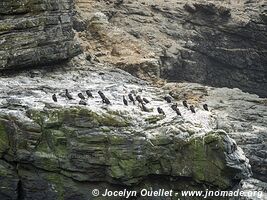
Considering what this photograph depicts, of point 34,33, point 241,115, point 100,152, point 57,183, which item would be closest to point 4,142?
point 57,183

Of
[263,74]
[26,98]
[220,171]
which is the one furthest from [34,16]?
[263,74]

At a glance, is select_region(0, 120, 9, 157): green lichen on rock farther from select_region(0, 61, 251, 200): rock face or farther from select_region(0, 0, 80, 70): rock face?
select_region(0, 0, 80, 70): rock face

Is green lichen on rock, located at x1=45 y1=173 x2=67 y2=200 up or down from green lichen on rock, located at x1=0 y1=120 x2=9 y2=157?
down

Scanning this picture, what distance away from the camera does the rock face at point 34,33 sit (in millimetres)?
36594

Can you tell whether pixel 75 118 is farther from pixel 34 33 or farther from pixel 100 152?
pixel 34 33

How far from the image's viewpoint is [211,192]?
2761 cm

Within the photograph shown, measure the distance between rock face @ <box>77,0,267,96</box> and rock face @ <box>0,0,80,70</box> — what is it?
25.5 feet

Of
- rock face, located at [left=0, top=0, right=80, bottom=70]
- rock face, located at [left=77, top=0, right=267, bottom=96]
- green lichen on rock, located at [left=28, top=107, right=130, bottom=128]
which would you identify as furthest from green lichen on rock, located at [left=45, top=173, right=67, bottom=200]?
rock face, located at [left=77, top=0, right=267, bottom=96]

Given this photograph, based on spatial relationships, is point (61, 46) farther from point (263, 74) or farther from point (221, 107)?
point (263, 74)

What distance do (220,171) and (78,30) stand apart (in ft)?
93.7

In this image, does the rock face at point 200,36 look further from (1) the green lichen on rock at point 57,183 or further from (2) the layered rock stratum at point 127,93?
(1) the green lichen on rock at point 57,183

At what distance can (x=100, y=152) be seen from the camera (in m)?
28.4

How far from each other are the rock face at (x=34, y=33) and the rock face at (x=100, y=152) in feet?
27.6

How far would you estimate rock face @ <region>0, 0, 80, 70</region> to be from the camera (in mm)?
36594
